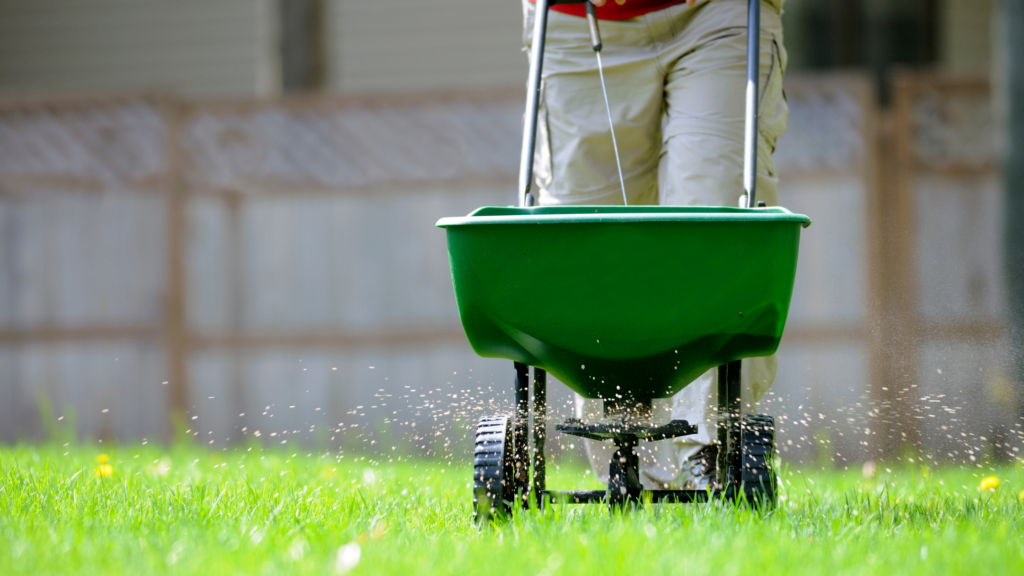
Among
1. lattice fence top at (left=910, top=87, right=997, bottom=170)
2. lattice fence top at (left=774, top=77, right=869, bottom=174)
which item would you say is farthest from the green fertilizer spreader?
lattice fence top at (left=910, top=87, right=997, bottom=170)

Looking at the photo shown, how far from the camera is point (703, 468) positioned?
7.53 ft

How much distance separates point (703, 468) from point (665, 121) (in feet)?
2.84

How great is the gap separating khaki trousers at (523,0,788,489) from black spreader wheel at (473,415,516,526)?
46 centimetres

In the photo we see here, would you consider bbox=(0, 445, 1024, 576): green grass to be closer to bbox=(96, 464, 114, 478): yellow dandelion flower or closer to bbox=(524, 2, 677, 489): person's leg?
bbox=(96, 464, 114, 478): yellow dandelion flower

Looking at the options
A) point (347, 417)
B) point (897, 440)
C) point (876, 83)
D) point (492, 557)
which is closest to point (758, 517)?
point (492, 557)

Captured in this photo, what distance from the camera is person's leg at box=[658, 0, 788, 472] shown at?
227cm

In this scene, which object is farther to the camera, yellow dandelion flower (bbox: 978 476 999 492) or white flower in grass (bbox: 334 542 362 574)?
yellow dandelion flower (bbox: 978 476 999 492)

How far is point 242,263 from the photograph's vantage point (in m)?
5.15

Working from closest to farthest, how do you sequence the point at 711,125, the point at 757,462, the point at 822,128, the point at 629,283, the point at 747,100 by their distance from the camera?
the point at 629,283 → the point at 757,462 → the point at 747,100 → the point at 711,125 → the point at 822,128

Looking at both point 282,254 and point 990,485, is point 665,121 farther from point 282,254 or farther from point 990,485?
point 282,254

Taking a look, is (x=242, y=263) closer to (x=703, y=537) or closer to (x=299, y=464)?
(x=299, y=464)

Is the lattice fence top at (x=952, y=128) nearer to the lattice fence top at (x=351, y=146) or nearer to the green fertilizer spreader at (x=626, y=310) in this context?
the lattice fence top at (x=351, y=146)

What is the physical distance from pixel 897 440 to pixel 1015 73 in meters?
1.66

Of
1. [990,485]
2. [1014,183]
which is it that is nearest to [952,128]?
[1014,183]
